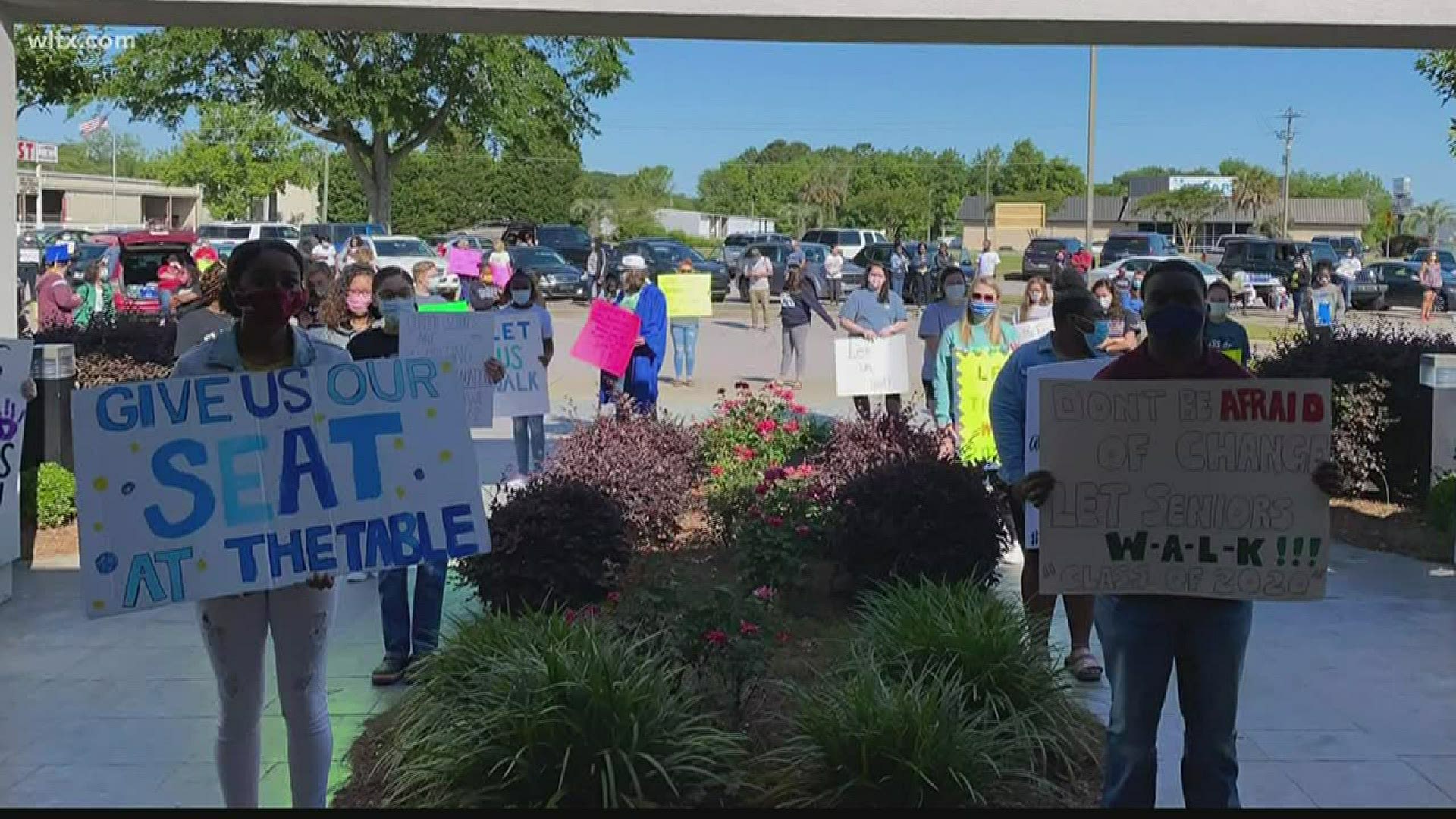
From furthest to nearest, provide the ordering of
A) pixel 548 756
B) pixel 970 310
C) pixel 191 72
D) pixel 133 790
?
pixel 191 72, pixel 970 310, pixel 133 790, pixel 548 756

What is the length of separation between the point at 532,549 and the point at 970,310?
4.01 meters

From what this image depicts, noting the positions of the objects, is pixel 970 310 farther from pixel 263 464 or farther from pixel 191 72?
pixel 191 72

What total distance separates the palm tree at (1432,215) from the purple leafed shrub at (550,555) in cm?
11605

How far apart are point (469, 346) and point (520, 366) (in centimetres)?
129

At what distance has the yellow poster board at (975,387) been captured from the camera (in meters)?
8.55

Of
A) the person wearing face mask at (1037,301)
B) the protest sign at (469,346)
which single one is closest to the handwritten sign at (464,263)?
the person wearing face mask at (1037,301)

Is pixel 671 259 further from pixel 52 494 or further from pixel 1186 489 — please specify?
pixel 1186 489

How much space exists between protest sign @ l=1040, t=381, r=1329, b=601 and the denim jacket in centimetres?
215

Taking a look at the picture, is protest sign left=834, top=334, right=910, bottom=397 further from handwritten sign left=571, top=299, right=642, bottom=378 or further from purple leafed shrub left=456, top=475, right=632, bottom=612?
purple leafed shrub left=456, top=475, right=632, bottom=612

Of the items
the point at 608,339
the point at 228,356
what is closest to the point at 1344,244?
the point at 608,339

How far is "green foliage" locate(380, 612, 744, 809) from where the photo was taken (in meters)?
4.47

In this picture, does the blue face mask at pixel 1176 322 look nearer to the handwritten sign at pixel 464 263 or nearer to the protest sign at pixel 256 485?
the protest sign at pixel 256 485

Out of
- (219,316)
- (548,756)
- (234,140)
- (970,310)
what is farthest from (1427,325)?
(234,140)

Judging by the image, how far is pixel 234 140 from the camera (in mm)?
68188
